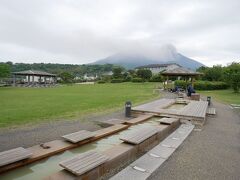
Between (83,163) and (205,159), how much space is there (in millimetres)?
2749

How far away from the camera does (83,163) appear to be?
2984 millimetres

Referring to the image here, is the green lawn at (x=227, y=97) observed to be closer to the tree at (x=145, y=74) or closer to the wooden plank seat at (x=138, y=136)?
the wooden plank seat at (x=138, y=136)

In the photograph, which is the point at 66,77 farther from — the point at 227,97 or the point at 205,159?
the point at 205,159

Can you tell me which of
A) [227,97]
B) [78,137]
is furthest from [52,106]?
[227,97]

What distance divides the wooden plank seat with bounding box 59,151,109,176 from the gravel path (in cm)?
100

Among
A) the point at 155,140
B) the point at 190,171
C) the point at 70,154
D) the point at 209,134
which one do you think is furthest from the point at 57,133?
the point at 209,134

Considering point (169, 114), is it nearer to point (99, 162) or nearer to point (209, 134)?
point (209, 134)

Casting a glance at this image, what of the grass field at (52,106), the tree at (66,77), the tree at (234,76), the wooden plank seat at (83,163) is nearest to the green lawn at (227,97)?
the tree at (234,76)

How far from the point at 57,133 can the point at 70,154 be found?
6.09 feet

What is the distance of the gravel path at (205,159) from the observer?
11.1 feet

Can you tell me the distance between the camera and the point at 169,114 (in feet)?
26.2

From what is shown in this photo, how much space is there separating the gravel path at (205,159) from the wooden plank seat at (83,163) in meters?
1.00

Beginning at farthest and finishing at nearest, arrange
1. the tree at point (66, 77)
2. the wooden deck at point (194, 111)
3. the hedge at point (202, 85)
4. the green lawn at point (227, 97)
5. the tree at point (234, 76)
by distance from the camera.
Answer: the tree at point (66, 77), the hedge at point (202, 85), the tree at point (234, 76), the green lawn at point (227, 97), the wooden deck at point (194, 111)

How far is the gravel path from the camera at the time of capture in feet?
11.1
